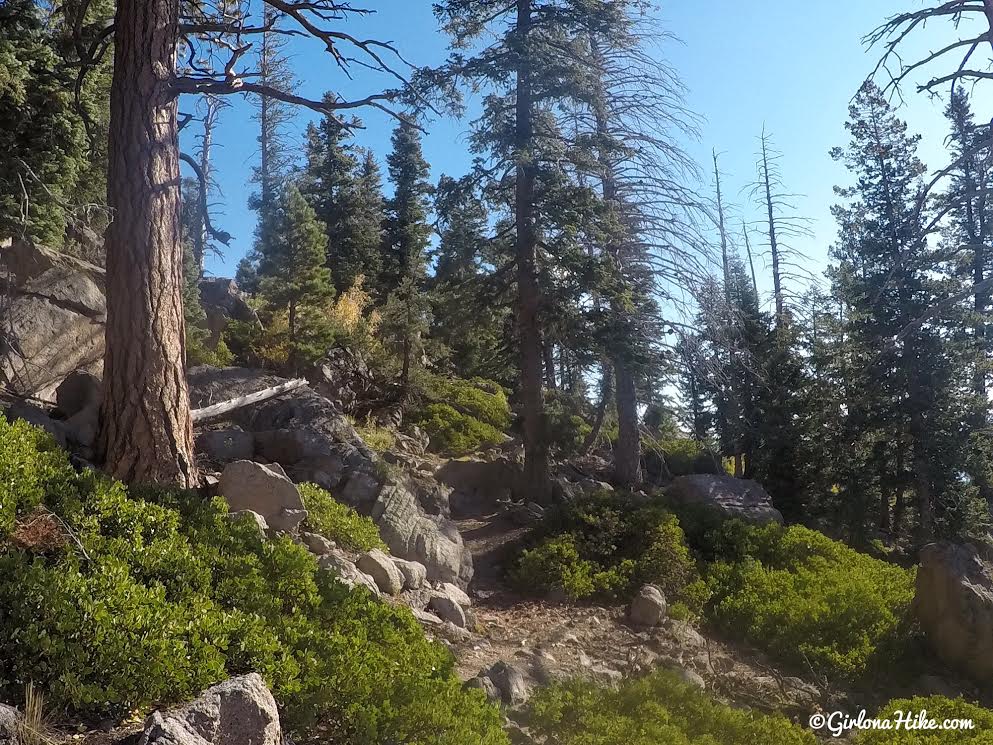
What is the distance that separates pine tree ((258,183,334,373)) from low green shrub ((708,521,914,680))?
11800 mm

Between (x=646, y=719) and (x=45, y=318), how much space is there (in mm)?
9993

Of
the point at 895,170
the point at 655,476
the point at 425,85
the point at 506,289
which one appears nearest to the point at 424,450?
the point at 506,289

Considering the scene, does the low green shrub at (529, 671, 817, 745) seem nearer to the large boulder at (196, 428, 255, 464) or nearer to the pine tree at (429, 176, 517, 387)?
the large boulder at (196, 428, 255, 464)

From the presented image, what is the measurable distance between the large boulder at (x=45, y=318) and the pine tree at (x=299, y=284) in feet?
22.3

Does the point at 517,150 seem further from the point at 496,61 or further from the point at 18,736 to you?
the point at 18,736

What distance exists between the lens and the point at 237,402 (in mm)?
8000

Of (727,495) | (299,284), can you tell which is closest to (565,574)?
(727,495)

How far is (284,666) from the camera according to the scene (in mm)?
3857

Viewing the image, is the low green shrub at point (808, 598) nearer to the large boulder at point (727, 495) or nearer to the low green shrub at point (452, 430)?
the large boulder at point (727, 495)

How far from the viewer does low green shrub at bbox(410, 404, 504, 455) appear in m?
19.3

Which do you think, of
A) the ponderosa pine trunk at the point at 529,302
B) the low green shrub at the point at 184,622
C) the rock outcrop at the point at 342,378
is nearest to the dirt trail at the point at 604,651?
the low green shrub at the point at 184,622

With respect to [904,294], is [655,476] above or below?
below

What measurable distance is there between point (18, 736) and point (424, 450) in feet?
50.4

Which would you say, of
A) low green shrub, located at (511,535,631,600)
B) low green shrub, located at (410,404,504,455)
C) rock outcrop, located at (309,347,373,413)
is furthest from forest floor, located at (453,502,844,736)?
rock outcrop, located at (309,347,373,413)
